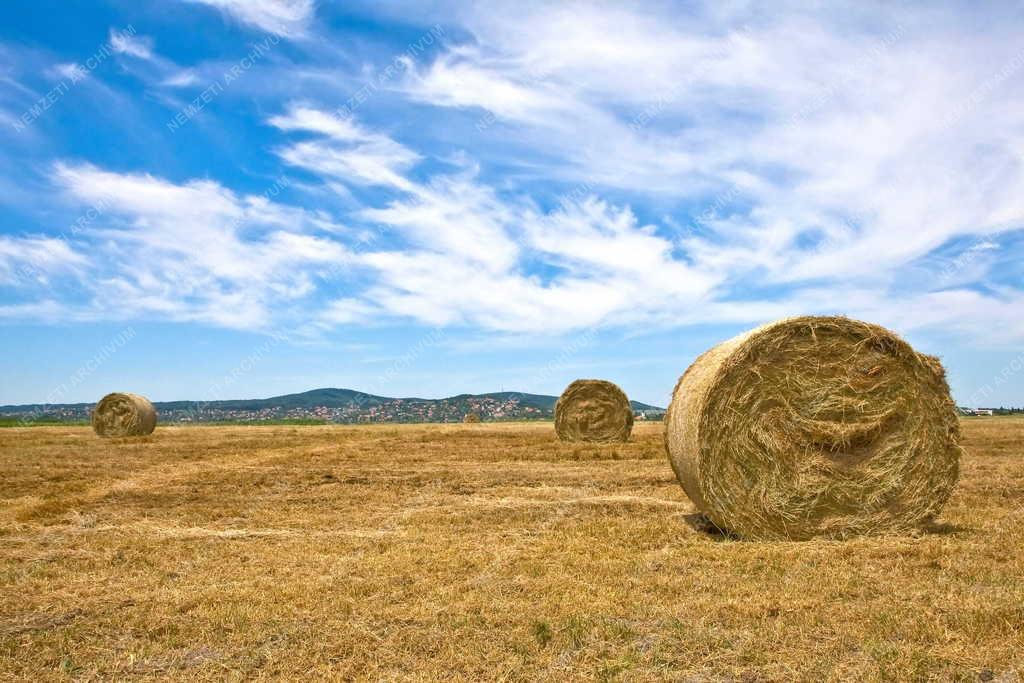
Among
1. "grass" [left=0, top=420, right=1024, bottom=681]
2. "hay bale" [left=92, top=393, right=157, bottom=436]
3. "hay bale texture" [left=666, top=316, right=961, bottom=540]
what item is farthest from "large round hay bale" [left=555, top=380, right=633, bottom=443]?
"hay bale" [left=92, top=393, right=157, bottom=436]

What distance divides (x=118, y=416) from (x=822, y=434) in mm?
24483

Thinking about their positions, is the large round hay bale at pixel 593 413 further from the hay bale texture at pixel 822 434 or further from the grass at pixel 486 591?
the hay bale texture at pixel 822 434

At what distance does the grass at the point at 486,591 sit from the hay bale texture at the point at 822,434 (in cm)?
45

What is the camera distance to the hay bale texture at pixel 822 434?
767cm

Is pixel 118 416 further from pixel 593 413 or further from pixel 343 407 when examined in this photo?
pixel 343 407

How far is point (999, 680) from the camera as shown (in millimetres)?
3869

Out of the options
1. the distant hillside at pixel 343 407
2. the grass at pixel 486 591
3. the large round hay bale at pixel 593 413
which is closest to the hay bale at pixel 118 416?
the large round hay bale at pixel 593 413

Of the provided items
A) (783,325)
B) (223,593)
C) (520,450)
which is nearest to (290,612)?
(223,593)

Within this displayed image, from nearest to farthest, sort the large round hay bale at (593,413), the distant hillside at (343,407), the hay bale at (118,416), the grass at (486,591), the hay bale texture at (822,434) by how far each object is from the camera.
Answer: the grass at (486,591) < the hay bale texture at (822,434) < the large round hay bale at (593,413) < the hay bale at (118,416) < the distant hillside at (343,407)

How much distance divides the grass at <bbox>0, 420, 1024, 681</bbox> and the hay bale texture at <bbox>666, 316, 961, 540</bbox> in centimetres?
45

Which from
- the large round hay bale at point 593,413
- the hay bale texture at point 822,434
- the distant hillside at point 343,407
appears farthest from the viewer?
the distant hillside at point 343,407

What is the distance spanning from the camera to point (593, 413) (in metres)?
20.4

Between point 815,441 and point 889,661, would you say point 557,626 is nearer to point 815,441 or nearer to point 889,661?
point 889,661

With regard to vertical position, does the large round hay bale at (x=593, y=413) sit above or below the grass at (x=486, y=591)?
above
